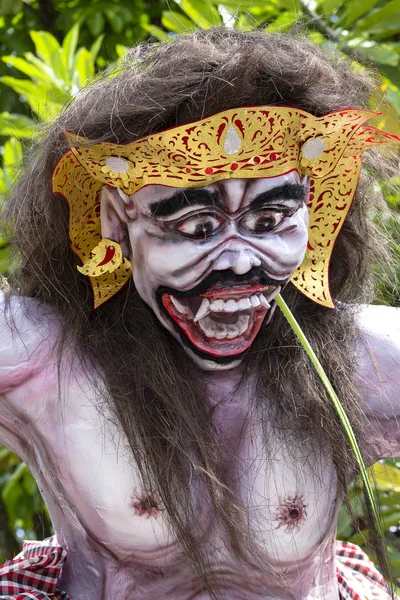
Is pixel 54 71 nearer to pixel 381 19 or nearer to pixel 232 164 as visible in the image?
pixel 381 19

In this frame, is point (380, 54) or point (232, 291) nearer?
point (232, 291)

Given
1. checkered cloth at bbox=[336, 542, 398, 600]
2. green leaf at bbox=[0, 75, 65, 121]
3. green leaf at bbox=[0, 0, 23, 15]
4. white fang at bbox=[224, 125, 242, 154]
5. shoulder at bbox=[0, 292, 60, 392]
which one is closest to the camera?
white fang at bbox=[224, 125, 242, 154]

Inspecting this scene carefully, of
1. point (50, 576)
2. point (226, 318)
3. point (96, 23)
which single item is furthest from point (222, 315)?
point (96, 23)

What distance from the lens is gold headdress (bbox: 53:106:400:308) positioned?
109 centimetres

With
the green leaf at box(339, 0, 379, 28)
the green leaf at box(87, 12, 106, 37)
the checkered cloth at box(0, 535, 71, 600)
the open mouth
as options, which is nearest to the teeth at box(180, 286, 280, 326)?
the open mouth

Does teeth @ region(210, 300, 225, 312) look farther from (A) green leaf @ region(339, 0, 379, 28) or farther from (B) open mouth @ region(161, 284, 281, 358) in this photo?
(A) green leaf @ region(339, 0, 379, 28)

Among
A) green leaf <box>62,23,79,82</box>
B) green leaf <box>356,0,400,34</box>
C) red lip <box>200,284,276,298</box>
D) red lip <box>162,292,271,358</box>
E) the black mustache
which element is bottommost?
red lip <box>162,292,271,358</box>

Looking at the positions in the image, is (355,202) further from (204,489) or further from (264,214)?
(204,489)

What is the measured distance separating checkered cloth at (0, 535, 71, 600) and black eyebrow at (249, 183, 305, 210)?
491 mm

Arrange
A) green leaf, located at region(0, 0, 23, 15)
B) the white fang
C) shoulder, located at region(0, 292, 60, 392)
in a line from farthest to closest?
green leaf, located at region(0, 0, 23, 15), shoulder, located at region(0, 292, 60, 392), the white fang

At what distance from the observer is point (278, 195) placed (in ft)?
3.72

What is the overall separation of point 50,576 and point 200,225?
18.4 inches

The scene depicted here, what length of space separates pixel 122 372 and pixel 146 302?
0.08 metres

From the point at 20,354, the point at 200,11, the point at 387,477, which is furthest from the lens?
the point at 200,11
